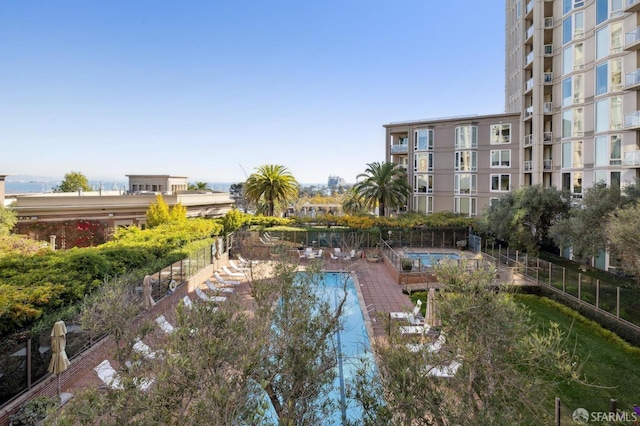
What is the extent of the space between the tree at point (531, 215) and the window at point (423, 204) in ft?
48.8

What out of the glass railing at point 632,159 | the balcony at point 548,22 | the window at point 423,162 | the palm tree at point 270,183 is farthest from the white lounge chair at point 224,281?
the balcony at point 548,22

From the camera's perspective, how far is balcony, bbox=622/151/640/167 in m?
20.3

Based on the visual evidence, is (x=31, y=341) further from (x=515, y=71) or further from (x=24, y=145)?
(x=24, y=145)

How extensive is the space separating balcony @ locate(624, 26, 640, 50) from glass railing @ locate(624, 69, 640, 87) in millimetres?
1377

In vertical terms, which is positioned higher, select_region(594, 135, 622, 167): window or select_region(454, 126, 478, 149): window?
select_region(454, 126, 478, 149): window

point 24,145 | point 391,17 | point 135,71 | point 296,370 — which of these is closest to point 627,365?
point 296,370

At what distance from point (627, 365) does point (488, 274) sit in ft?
26.5

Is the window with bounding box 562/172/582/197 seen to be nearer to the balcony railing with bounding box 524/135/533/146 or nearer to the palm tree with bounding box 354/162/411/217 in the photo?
the balcony railing with bounding box 524/135/533/146

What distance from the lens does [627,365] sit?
33.2 ft

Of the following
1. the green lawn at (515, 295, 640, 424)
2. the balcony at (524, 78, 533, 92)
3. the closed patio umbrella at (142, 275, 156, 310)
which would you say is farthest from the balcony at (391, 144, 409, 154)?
the closed patio umbrella at (142, 275, 156, 310)

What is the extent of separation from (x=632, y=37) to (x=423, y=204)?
21.4 metres

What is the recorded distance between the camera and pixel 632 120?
20.7 meters

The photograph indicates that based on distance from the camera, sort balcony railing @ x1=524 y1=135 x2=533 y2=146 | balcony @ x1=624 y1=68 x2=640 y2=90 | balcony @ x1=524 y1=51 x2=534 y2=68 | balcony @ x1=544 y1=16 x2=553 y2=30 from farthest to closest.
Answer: balcony railing @ x1=524 y1=135 x2=533 y2=146 < balcony @ x1=524 y1=51 x2=534 y2=68 < balcony @ x1=544 y1=16 x2=553 y2=30 < balcony @ x1=624 y1=68 x2=640 y2=90

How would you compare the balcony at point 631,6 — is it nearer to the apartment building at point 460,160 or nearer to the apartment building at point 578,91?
the apartment building at point 578,91
